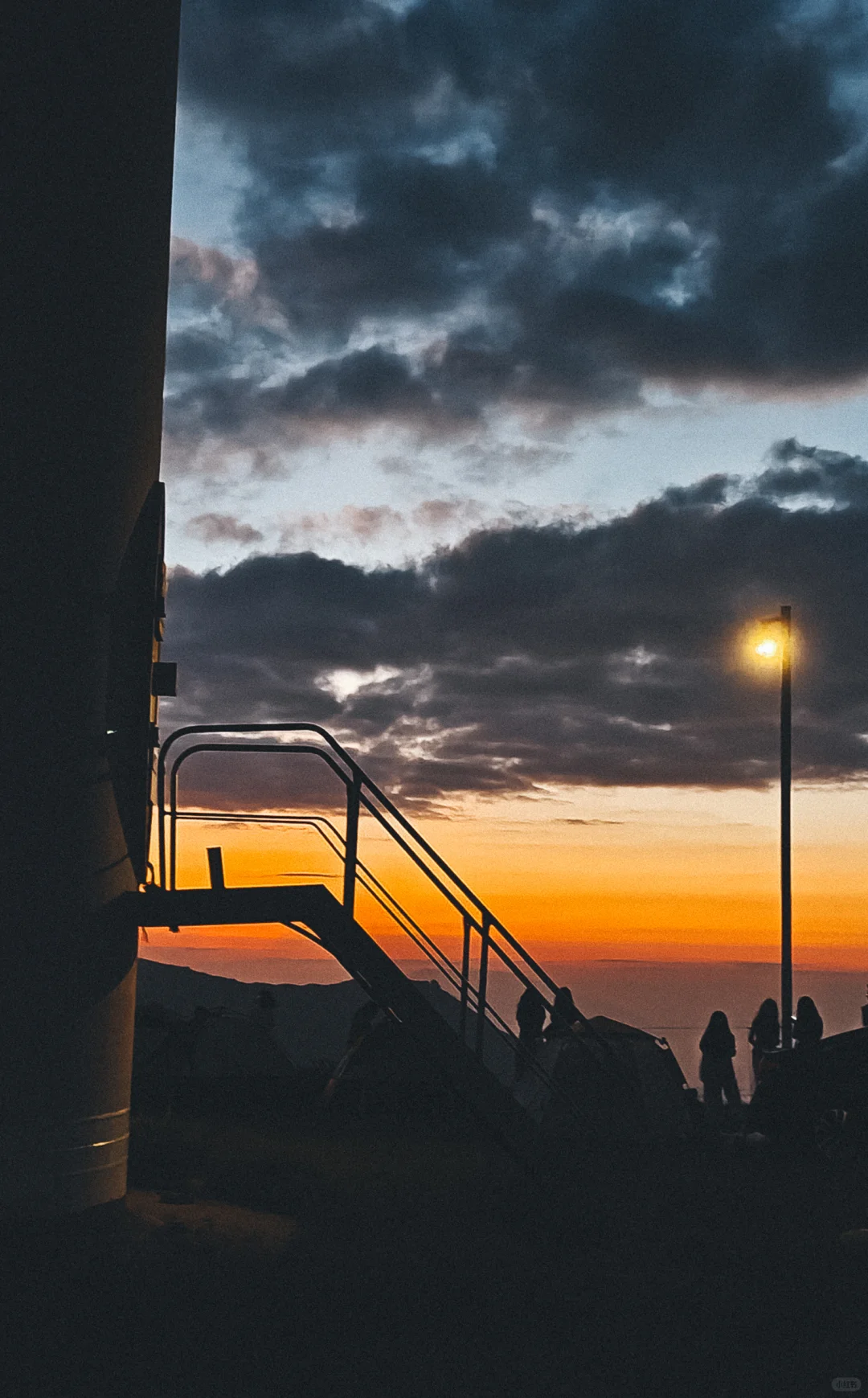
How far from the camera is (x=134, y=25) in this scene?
12828mm

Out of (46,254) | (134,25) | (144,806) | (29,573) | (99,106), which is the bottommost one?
(144,806)

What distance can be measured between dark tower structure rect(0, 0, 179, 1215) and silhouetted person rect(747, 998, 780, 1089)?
11.1 meters

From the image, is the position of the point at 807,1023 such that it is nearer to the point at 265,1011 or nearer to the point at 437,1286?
the point at 265,1011

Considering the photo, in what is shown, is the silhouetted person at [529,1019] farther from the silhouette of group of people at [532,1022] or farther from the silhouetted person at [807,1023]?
the silhouetted person at [807,1023]

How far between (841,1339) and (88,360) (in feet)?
31.8

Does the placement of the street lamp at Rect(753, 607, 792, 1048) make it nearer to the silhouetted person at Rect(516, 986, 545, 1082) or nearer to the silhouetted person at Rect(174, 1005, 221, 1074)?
the silhouetted person at Rect(516, 986, 545, 1082)

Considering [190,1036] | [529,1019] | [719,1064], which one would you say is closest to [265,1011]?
[190,1036]

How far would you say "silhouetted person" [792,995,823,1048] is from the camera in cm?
2008

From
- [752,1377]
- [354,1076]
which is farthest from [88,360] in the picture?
[354,1076]

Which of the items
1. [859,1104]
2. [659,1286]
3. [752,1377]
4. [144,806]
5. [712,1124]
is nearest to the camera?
[752,1377]

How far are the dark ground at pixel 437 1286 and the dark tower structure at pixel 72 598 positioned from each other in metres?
1.16

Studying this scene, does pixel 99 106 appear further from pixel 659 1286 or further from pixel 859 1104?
pixel 859 1104

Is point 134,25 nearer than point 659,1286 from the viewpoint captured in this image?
No

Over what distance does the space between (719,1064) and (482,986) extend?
8668 millimetres
